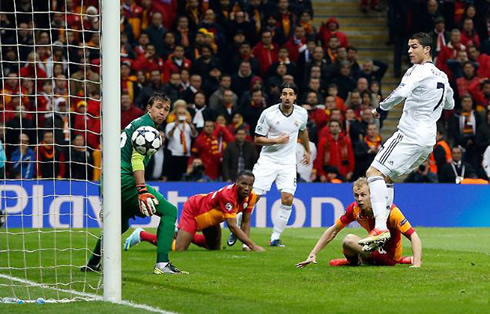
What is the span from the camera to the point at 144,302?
810 centimetres

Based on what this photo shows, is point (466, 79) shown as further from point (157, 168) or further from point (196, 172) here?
point (157, 168)

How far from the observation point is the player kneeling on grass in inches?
431

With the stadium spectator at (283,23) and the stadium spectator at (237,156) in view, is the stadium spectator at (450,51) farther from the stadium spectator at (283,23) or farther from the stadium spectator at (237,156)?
the stadium spectator at (237,156)

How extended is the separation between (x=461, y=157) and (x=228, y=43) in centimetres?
598

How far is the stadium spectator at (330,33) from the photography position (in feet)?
82.4

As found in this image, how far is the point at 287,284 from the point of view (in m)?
9.51

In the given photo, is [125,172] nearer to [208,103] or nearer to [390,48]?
[208,103]

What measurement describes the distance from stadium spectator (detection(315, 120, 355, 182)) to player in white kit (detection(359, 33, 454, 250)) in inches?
381

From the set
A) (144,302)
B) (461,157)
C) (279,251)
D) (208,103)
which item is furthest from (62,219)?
(144,302)

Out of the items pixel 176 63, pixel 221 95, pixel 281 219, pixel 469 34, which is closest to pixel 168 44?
pixel 176 63

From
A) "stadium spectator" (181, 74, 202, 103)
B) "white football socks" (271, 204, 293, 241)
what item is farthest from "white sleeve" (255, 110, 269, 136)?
"stadium spectator" (181, 74, 202, 103)

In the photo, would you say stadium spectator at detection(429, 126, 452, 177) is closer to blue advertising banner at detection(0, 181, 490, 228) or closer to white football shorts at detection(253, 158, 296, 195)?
blue advertising banner at detection(0, 181, 490, 228)

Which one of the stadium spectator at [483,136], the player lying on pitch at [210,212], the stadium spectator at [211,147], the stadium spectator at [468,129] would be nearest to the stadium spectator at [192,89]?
the stadium spectator at [211,147]

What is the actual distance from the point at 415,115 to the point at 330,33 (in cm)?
1403
